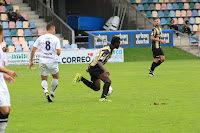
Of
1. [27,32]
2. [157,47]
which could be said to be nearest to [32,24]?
[27,32]

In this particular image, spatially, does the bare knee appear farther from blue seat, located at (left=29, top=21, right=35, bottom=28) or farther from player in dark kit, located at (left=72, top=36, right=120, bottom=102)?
blue seat, located at (left=29, top=21, right=35, bottom=28)

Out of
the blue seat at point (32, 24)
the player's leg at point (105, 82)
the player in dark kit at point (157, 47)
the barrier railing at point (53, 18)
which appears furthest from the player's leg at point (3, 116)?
the blue seat at point (32, 24)

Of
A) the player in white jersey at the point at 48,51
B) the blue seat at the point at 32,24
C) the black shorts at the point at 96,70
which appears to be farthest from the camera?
the blue seat at the point at 32,24

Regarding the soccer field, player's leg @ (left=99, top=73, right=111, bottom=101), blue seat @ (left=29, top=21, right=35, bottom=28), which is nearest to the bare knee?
the soccer field

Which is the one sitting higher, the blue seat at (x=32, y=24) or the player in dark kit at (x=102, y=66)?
the blue seat at (x=32, y=24)

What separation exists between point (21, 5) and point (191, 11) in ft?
44.6

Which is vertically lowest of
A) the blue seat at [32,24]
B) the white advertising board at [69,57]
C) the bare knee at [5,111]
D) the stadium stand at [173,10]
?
the white advertising board at [69,57]

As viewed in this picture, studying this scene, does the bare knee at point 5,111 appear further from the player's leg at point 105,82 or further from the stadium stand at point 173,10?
the stadium stand at point 173,10

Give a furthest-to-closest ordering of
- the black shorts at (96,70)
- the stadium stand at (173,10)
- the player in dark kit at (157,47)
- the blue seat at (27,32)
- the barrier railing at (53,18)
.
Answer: the stadium stand at (173,10) → the blue seat at (27,32) → the barrier railing at (53,18) → the player in dark kit at (157,47) → the black shorts at (96,70)

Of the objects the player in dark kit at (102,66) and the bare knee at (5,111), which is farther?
the player in dark kit at (102,66)

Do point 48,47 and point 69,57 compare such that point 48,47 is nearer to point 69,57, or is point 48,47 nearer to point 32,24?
point 69,57

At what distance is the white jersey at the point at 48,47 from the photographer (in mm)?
10797

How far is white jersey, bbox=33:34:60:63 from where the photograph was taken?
1080cm

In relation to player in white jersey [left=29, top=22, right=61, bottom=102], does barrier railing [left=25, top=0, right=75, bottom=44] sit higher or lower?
higher
